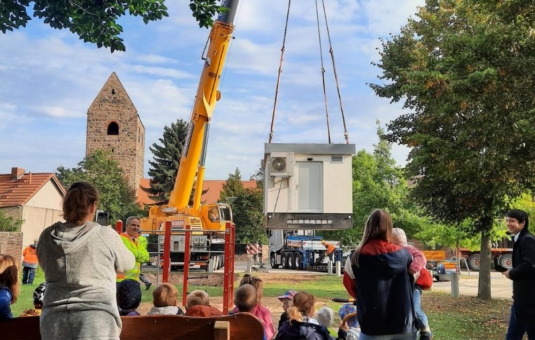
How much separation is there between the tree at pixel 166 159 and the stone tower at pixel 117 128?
37.6ft

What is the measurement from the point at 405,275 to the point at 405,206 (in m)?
38.3

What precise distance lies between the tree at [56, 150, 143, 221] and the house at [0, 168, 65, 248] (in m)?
13.3

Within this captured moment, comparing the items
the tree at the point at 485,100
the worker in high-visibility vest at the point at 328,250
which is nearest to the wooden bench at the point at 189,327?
the tree at the point at 485,100

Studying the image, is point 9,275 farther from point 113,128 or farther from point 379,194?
point 113,128

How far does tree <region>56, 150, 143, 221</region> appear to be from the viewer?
180 feet

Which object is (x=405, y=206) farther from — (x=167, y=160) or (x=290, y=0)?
(x=290, y=0)

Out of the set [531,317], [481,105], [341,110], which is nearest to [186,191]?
[341,110]

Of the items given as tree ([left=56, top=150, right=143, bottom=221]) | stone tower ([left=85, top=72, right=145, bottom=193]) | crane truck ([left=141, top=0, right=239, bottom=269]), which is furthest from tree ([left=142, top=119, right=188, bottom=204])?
crane truck ([left=141, top=0, right=239, bottom=269])

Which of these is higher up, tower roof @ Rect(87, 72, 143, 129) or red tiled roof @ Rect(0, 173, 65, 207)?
tower roof @ Rect(87, 72, 143, 129)

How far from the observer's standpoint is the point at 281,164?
10.0 m

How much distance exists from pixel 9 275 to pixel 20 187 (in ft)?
116

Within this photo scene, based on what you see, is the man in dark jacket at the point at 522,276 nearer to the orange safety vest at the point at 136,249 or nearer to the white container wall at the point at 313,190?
the orange safety vest at the point at 136,249

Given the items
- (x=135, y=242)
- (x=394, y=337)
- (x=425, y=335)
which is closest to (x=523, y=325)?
(x=425, y=335)

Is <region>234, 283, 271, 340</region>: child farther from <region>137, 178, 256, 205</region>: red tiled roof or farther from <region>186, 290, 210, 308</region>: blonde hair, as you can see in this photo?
<region>137, 178, 256, 205</region>: red tiled roof
